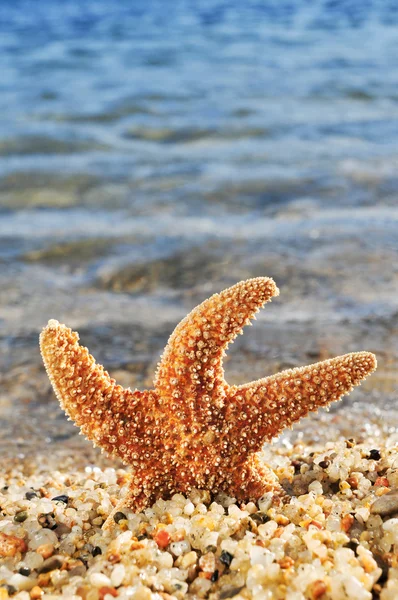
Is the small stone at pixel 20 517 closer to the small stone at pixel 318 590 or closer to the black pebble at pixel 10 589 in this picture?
the black pebble at pixel 10 589

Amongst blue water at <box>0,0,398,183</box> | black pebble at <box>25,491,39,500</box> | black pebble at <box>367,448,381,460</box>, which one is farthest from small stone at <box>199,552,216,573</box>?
blue water at <box>0,0,398,183</box>

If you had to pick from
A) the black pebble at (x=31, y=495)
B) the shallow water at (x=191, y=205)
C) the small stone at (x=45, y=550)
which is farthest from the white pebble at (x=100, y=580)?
the shallow water at (x=191, y=205)

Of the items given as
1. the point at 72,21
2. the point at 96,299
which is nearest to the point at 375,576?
the point at 96,299

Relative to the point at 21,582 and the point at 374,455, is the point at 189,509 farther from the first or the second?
the point at 374,455

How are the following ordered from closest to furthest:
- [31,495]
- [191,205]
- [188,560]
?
[188,560] → [31,495] → [191,205]

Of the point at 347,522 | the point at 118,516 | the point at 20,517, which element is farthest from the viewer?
the point at 20,517

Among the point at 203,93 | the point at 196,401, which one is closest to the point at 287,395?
the point at 196,401

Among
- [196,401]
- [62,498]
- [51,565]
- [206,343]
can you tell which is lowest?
[62,498]
